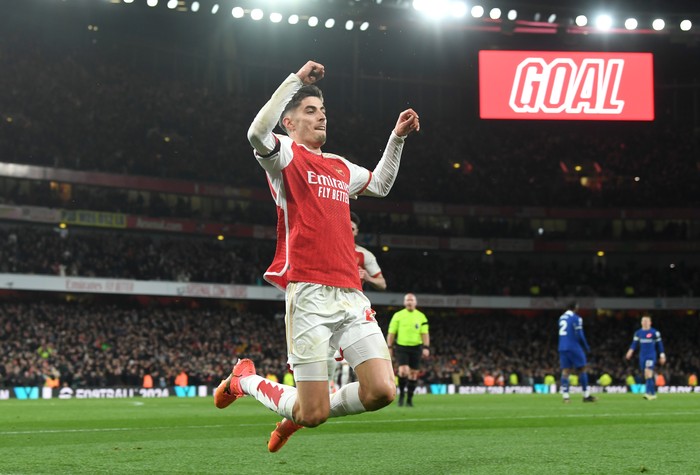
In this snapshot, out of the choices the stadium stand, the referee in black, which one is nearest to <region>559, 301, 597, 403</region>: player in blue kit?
the referee in black

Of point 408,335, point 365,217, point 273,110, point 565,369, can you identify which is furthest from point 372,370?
point 365,217

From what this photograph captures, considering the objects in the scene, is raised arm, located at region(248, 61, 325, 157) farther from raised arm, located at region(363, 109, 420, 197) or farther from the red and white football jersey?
raised arm, located at region(363, 109, 420, 197)

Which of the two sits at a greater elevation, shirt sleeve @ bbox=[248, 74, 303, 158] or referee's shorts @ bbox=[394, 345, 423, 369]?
shirt sleeve @ bbox=[248, 74, 303, 158]

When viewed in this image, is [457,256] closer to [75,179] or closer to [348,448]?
[75,179]

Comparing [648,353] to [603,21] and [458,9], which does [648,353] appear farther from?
[458,9]

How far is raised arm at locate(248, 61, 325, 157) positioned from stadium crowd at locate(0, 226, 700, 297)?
35.1m

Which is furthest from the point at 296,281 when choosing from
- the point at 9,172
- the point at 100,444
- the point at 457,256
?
the point at 457,256

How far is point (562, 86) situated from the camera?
32156 mm

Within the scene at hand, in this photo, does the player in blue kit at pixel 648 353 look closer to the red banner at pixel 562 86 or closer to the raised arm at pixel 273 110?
the red banner at pixel 562 86

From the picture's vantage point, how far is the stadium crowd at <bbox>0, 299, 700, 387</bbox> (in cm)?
3422

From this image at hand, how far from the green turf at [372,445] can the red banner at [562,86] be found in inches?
728

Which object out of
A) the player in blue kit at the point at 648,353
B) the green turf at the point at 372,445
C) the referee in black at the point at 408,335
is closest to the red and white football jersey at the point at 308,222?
the green turf at the point at 372,445

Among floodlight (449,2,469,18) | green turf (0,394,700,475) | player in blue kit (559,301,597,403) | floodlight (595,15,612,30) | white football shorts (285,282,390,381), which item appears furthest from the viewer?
floodlight (595,15,612,30)

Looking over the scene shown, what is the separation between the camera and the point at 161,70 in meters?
52.4
